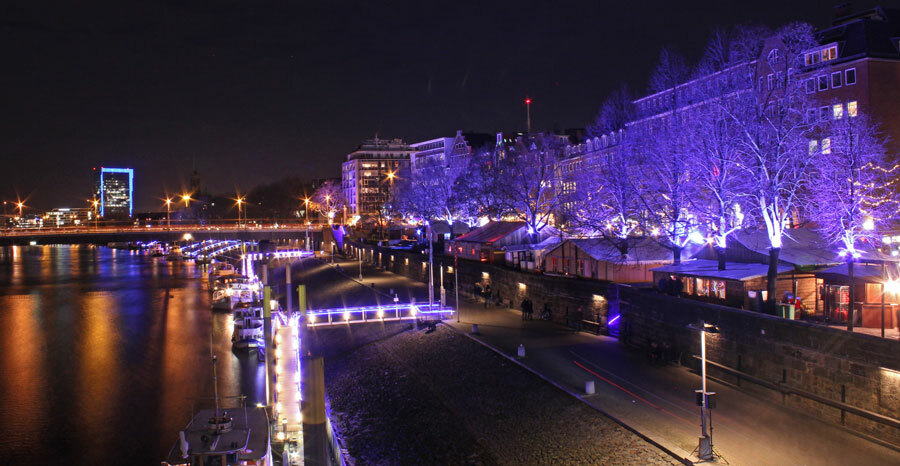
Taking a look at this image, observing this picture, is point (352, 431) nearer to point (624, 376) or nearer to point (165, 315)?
point (624, 376)

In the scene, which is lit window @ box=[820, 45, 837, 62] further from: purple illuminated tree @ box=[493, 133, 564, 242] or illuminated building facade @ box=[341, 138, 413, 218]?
illuminated building facade @ box=[341, 138, 413, 218]

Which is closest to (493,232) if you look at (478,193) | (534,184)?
(534,184)

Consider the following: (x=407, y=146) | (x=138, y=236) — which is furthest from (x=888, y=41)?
(x=407, y=146)

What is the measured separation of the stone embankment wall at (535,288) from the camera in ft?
84.6

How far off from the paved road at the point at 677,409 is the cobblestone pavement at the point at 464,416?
0.67 metres

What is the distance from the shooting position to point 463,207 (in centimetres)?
5759

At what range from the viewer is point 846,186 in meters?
21.5

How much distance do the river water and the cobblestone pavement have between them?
537 centimetres

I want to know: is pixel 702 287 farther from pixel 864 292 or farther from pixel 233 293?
pixel 233 293

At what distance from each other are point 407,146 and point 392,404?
4436 inches

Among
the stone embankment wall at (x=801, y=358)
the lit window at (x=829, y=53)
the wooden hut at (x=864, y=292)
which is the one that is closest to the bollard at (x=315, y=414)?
the stone embankment wall at (x=801, y=358)

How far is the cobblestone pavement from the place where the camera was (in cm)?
1405

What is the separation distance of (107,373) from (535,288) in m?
20.0

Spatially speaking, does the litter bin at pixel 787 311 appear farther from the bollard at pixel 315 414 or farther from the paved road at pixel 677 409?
the bollard at pixel 315 414
